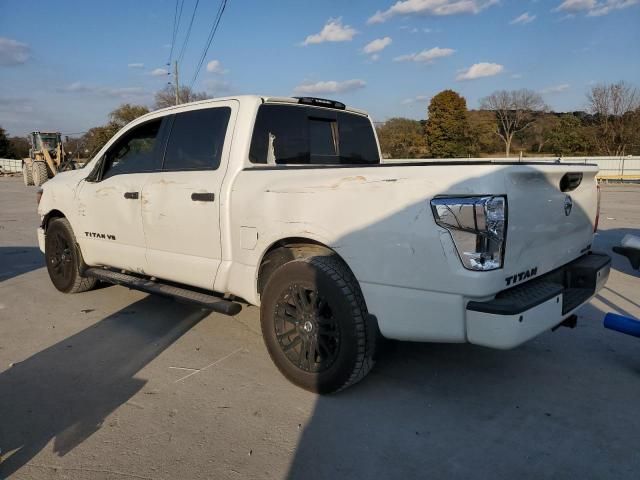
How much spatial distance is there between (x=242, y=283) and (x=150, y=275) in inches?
51.0

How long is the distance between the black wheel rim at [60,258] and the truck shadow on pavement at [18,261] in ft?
4.69

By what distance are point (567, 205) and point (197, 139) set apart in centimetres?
292

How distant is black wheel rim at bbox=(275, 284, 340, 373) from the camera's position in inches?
129

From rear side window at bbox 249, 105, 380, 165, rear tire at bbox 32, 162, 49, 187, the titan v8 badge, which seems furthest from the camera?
rear tire at bbox 32, 162, 49, 187

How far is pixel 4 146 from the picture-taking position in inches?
2611

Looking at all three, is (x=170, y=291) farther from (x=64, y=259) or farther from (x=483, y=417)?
(x=483, y=417)

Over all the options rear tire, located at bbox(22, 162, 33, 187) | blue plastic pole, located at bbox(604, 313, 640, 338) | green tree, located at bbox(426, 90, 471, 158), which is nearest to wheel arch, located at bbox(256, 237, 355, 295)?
blue plastic pole, located at bbox(604, 313, 640, 338)

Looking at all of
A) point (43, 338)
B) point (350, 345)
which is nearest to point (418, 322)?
point (350, 345)

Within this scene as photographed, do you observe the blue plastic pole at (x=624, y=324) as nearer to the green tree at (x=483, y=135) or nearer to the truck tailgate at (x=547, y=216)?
the truck tailgate at (x=547, y=216)

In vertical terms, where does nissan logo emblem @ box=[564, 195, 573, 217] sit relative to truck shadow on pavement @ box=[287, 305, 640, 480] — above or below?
above

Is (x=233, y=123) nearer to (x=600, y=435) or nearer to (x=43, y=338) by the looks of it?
(x=43, y=338)

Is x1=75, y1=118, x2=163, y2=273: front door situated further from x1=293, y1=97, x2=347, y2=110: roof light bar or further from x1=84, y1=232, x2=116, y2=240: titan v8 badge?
x1=293, y1=97, x2=347, y2=110: roof light bar

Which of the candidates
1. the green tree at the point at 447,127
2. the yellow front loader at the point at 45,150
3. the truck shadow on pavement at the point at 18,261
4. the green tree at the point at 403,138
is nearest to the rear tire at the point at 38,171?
the yellow front loader at the point at 45,150

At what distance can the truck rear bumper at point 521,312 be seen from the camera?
2.62 m
